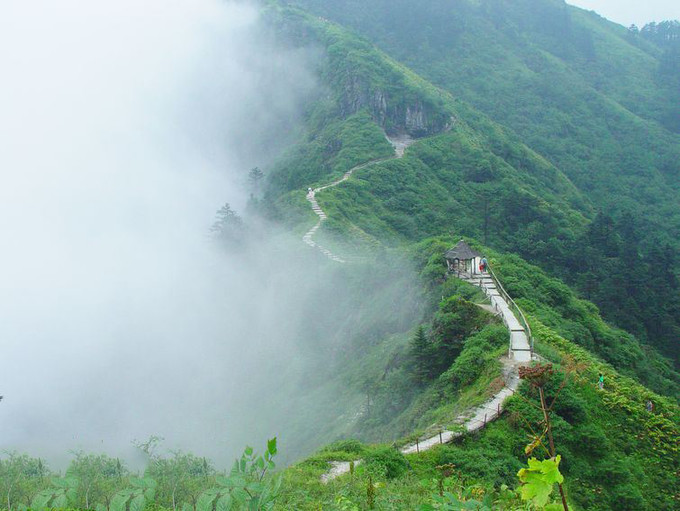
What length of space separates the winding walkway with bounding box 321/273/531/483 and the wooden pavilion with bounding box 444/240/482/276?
7911mm

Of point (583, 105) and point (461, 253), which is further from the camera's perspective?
point (583, 105)

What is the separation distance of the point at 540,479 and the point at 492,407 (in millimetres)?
14693

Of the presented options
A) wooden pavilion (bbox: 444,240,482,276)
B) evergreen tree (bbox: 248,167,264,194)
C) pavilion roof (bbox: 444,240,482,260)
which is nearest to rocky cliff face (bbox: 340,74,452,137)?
evergreen tree (bbox: 248,167,264,194)

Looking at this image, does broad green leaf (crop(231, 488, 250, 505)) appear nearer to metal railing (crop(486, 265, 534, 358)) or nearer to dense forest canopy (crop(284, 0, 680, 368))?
metal railing (crop(486, 265, 534, 358))

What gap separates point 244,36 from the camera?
14012cm

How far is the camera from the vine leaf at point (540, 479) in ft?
9.64

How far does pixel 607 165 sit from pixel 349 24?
299 ft

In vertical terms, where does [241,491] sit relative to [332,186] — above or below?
below

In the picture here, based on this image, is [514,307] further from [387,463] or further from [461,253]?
[387,463]

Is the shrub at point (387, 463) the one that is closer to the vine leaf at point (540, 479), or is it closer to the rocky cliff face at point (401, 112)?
the vine leaf at point (540, 479)

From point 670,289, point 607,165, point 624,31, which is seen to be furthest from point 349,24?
point 670,289

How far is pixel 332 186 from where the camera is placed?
227 ft

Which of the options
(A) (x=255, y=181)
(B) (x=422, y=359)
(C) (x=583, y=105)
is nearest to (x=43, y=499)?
(B) (x=422, y=359)

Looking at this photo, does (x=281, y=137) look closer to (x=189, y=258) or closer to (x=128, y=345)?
(x=189, y=258)
